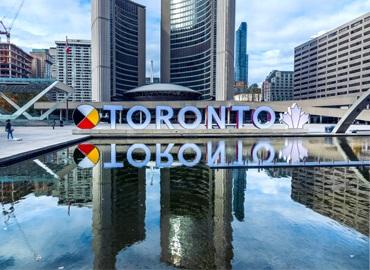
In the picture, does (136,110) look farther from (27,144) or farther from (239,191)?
(239,191)

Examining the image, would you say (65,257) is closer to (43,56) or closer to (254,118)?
(254,118)

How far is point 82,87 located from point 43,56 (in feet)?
114

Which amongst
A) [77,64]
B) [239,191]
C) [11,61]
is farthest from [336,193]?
[77,64]

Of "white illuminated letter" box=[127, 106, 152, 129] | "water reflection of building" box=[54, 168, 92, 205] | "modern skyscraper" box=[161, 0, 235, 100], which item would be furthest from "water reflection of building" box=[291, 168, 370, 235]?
"modern skyscraper" box=[161, 0, 235, 100]

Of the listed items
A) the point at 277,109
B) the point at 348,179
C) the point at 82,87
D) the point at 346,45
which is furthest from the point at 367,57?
the point at 82,87

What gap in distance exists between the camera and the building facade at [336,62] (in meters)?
122

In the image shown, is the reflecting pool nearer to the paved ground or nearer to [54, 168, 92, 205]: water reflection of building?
[54, 168, 92, 205]: water reflection of building

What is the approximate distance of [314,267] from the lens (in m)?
6.12

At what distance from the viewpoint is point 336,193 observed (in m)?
12.1

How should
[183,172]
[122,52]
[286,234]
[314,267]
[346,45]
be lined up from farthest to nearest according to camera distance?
1. [122,52]
2. [346,45]
3. [183,172]
4. [286,234]
5. [314,267]

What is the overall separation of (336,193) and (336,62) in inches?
5737

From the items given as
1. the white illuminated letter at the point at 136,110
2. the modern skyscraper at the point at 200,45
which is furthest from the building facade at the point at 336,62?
the white illuminated letter at the point at 136,110

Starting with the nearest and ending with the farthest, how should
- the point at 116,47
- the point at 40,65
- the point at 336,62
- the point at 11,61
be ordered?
1. the point at 11,61
2. the point at 336,62
3. the point at 116,47
4. the point at 40,65

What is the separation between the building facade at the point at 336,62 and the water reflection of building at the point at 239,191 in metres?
123
